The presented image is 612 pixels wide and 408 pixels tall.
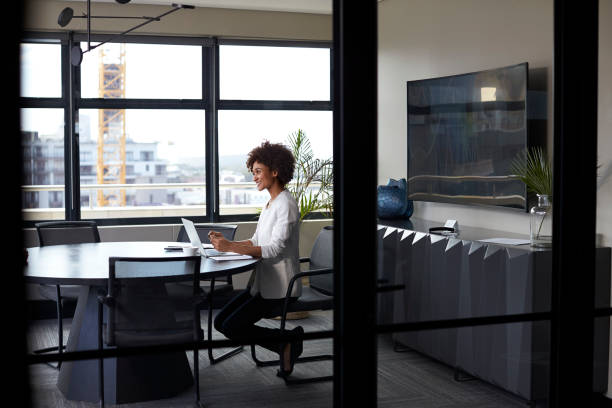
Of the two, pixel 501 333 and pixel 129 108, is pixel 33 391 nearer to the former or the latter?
pixel 501 333

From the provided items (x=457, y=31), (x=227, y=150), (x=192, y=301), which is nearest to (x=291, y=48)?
(x=227, y=150)

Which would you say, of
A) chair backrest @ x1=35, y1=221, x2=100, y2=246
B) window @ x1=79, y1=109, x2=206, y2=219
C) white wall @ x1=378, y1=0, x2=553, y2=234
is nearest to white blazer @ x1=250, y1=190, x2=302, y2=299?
white wall @ x1=378, y1=0, x2=553, y2=234

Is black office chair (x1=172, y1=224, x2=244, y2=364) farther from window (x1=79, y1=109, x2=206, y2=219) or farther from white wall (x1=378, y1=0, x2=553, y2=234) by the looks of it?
window (x1=79, y1=109, x2=206, y2=219)

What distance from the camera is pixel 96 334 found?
8.04 ft

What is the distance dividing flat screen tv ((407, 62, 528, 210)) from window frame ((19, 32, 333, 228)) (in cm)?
227

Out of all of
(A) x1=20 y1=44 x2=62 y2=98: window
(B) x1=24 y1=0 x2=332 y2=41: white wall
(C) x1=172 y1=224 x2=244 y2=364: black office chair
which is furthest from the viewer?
(B) x1=24 y1=0 x2=332 y2=41: white wall

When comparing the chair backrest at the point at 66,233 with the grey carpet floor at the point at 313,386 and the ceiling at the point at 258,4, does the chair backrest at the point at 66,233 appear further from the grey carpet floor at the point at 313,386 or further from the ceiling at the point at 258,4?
the grey carpet floor at the point at 313,386

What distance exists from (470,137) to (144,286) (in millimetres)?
1130

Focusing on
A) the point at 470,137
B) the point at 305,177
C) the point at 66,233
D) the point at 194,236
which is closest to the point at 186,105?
the point at 305,177

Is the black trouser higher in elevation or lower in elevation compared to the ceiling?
lower

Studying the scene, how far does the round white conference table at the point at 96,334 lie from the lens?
5.74 ft

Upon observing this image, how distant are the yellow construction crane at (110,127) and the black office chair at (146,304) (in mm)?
2000

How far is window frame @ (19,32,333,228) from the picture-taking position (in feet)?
13.1

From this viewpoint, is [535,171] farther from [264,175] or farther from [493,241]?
[264,175]
